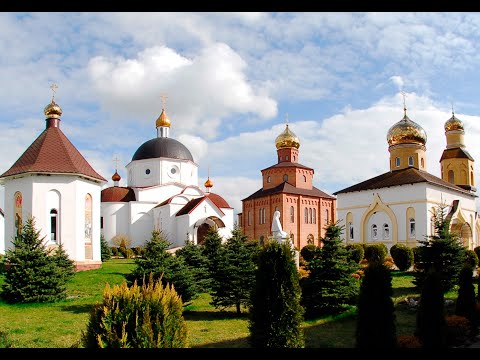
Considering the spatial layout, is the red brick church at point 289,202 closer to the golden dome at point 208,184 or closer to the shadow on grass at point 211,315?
the golden dome at point 208,184

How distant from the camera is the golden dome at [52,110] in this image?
25.5 metres

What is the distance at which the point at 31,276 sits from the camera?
621 inches

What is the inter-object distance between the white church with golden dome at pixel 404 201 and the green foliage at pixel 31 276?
21817mm

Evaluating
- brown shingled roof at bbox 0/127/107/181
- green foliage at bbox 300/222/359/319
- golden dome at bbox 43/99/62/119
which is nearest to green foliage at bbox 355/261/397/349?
green foliage at bbox 300/222/359/319

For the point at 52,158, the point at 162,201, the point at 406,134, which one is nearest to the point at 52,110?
the point at 52,158

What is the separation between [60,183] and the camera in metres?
23.2

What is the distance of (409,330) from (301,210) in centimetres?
3212

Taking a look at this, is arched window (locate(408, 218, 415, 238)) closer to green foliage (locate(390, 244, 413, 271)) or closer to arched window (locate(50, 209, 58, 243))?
green foliage (locate(390, 244, 413, 271))

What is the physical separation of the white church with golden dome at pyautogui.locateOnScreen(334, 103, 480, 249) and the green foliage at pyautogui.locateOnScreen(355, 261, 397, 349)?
22.0m

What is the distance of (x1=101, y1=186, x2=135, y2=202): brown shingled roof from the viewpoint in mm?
43188

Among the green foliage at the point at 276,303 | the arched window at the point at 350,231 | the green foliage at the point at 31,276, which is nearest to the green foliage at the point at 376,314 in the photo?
the green foliage at the point at 276,303

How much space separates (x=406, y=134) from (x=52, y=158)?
→ 27.9 meters

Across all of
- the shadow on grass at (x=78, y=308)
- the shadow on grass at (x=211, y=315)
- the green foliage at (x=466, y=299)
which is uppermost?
the green foliage at (x=466, y=299)
